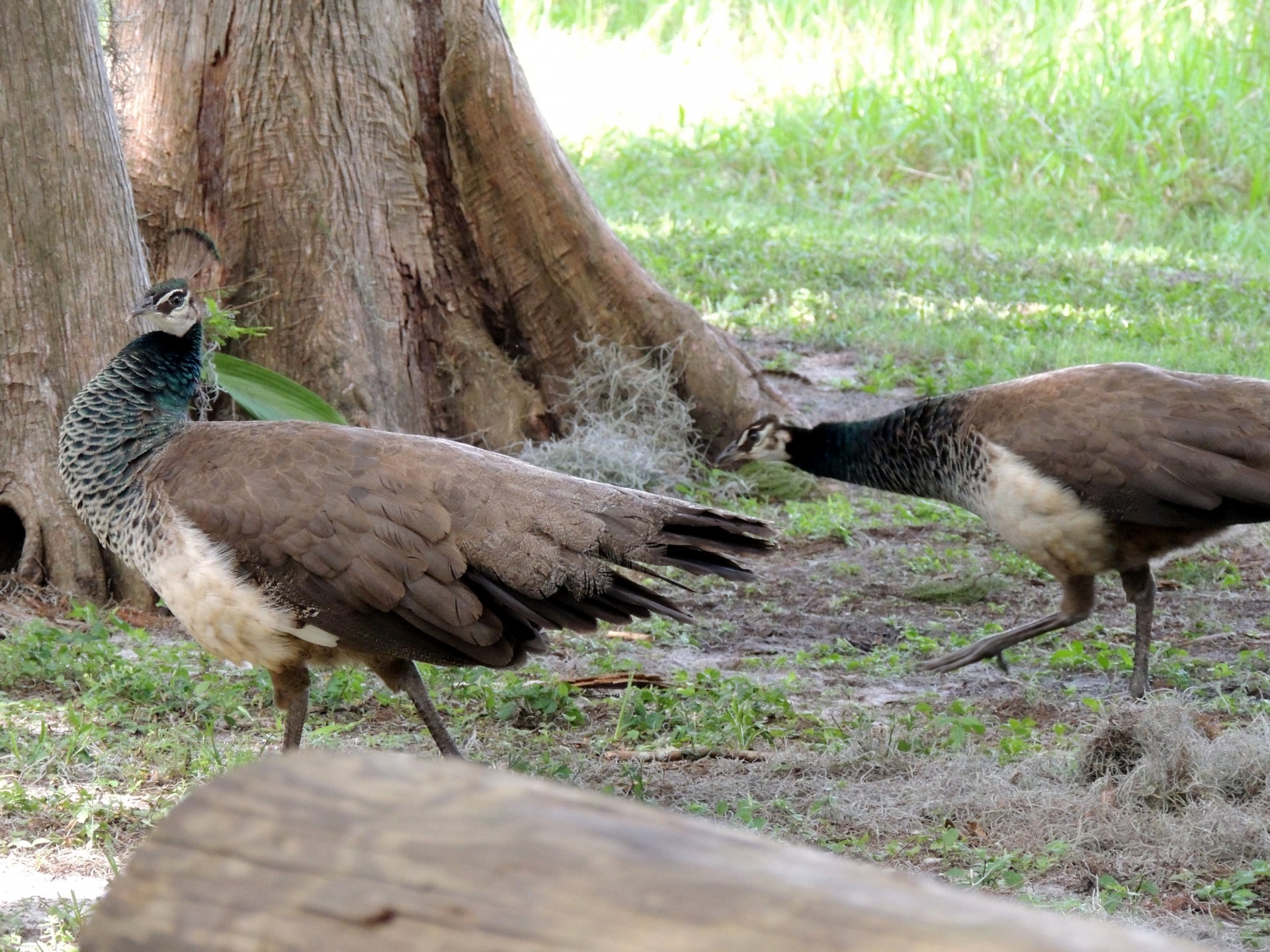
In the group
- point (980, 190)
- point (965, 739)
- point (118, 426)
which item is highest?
point (118, 426)

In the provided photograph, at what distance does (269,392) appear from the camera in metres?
5.82

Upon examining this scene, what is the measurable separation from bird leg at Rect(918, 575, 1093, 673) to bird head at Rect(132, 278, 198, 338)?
9.29 feet

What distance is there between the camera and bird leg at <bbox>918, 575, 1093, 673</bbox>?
5.13 meters

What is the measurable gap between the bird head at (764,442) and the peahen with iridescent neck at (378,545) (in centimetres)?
250

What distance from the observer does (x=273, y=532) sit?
12.0 ft

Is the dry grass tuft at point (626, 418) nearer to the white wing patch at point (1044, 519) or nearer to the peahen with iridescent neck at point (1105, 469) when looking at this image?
the peahen with iridescent neck at point (1105, 469)

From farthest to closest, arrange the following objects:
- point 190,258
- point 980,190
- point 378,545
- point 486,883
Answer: point 980,190, point 190,258, point 378,545, point 486,883

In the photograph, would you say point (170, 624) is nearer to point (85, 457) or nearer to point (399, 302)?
point (85, 457)

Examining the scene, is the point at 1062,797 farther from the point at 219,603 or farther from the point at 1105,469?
the point at 219,603

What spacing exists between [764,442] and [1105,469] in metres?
1.89

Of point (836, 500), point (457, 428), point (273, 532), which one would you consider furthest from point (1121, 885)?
point (457, 428)

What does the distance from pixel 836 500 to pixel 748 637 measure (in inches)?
69.3

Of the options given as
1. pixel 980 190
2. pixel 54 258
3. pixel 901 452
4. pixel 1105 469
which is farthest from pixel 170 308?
pixel 980 190

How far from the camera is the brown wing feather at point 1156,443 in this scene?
475 cm
